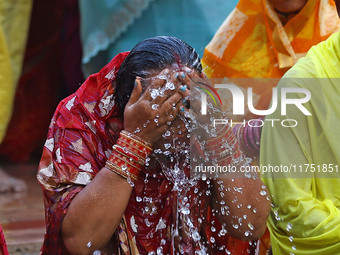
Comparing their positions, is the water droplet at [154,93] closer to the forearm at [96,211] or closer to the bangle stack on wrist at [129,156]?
the bangle stack on wrist at [129,156]

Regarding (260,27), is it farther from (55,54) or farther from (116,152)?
(55,54)

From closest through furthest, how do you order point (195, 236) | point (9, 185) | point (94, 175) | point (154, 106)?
1. point (154, 106)
2. point (94, 175)
3. point (195, 236)
4. point (9, 185)

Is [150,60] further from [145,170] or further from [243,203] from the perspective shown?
[243,203]

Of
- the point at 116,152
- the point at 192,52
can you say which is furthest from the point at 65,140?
the point at 192,52

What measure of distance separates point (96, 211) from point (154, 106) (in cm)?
37

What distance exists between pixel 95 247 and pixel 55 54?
457 centimetres

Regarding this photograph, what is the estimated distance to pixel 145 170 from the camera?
219 cm

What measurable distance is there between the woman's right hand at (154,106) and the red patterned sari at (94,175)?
0.54ft

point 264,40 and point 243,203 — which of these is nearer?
point 243,203

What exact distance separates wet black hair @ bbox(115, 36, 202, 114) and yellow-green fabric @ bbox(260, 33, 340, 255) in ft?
1.52

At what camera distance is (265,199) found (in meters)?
2.20

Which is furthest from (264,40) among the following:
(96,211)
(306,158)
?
(96,211)

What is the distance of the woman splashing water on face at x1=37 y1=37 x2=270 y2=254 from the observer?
2016 mm

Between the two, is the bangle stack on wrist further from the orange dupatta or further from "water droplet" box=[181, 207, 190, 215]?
the orange dupatta
